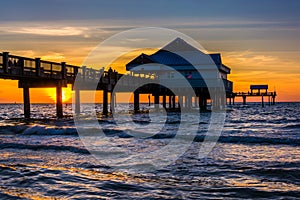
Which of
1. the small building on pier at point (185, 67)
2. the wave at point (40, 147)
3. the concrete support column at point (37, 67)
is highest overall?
the small building on pier at point (185, 67)

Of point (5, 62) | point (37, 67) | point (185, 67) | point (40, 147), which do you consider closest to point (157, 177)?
point (40, 147)

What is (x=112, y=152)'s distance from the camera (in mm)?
12805

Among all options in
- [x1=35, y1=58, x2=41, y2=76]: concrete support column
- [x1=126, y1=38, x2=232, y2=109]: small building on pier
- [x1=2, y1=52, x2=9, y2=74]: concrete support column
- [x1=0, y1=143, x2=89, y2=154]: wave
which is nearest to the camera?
[x1=0, y1=143, x2=89, y2=154]: wave

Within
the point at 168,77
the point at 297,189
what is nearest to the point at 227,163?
the point at 297,189

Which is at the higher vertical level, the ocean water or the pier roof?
the pier roof

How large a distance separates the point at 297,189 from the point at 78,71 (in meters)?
25.4

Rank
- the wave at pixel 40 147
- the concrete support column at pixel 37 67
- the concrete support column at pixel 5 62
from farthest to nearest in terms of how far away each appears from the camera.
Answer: the concrete support column at pixel 37 67, the concrete support column at pixel 5 62, the wave at pixel 40 147

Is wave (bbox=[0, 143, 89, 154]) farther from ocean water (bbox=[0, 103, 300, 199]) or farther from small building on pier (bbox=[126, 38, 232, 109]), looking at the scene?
small building on pier (bbox=[126, 38, 232, 109])

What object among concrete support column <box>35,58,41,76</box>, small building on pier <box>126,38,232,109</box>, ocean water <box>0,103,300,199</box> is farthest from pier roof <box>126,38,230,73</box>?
ocean water <box>0,103,300,199</box>

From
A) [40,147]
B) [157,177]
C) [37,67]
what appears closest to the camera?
[157,177]

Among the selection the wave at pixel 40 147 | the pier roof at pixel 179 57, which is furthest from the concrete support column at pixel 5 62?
the pier roof at pixel 179 57

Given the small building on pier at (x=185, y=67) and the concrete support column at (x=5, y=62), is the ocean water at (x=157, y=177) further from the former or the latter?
the small building on pier at (x=185, y=67)

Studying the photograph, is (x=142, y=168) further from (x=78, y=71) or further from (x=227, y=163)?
(x=78, y=71)

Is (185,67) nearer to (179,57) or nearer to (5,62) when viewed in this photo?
(179,57)
